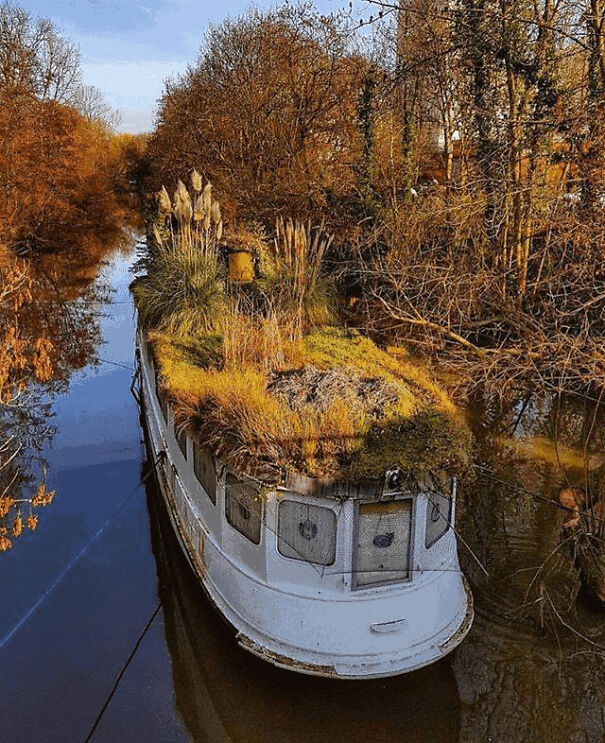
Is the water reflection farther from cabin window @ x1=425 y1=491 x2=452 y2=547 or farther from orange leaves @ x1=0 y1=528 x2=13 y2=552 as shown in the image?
orange leaves @ x1=0 y1=528 x2=13 y2=552

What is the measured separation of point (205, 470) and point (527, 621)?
11.7 feet

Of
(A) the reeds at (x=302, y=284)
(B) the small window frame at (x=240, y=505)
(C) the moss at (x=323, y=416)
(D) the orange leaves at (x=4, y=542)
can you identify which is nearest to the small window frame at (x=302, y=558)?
(B) the small window frame at (x=240, y=505)

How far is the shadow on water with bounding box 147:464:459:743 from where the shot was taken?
516 cm

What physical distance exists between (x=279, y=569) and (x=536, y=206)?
6.30 metres

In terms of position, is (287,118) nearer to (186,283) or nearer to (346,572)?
(186,283)

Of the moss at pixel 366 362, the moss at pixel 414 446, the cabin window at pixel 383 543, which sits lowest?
the cabin window at pixel 383 543

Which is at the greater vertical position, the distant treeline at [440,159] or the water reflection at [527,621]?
the distant treeline at [440,159]

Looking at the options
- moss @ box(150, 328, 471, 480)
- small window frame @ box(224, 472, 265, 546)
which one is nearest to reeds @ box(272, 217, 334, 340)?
moss @ box(150, 328, 471, 480)

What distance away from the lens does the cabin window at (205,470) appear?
562 cm

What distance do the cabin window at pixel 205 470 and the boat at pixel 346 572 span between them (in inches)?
14.7

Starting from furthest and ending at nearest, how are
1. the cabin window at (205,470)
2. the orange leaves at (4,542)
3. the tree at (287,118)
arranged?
1. the tree at (287,118)
2. the orange leaves at (4,542)
3. the cabin window at (205,470)

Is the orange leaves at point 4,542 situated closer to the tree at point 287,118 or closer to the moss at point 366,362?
the moss at point 366,362

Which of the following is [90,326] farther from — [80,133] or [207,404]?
[80,133]

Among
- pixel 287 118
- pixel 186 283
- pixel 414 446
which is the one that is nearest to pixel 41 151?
pixel 287 118
